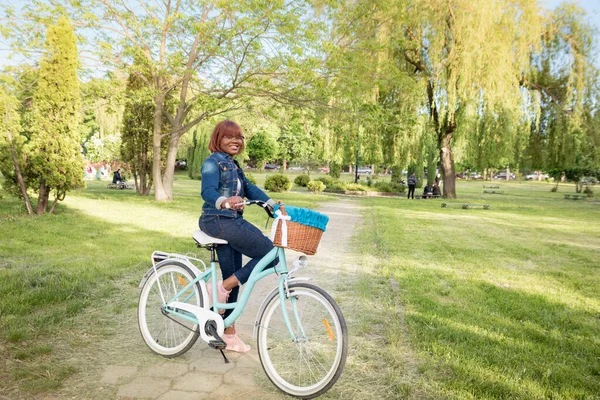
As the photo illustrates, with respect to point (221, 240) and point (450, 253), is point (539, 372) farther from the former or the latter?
point (450, 253)

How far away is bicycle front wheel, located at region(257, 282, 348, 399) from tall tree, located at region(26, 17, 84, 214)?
31.6 feet

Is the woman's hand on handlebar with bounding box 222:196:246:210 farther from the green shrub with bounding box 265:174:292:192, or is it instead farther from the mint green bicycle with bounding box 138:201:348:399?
the green shrub with bounding box 265:174:292:192

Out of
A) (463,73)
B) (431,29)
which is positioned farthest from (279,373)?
(431,29)

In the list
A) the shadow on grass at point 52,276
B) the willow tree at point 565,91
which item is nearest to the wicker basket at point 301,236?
the shadow on grass at point 52,276

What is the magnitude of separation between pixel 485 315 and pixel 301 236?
9.77 feet

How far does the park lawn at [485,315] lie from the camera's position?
312 cm

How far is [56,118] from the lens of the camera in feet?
34.4

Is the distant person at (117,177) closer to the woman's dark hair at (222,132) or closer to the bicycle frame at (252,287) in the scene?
the bicycle frame at (252,287)

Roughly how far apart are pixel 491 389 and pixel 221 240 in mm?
2259

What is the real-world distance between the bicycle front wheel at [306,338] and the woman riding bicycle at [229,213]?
37 cm

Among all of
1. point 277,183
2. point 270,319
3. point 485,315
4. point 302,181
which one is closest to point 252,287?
point 270,319

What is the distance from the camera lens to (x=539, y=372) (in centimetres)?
330

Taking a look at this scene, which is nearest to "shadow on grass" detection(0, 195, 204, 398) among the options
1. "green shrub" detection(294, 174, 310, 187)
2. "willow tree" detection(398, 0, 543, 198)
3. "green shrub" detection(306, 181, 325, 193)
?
"willow tree" detection(398, 0, 543, 198)

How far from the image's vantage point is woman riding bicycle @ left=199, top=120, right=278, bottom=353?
3100mm
